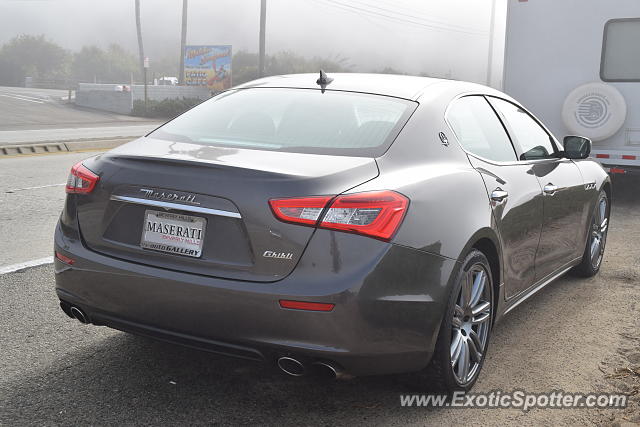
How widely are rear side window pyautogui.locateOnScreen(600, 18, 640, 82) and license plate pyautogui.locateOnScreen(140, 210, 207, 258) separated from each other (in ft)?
27.5

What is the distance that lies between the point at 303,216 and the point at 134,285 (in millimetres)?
800

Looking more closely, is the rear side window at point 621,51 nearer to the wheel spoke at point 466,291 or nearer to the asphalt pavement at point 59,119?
the wheel spoke at point 466,291

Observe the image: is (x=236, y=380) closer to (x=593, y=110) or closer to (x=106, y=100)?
(x=593, y=110)

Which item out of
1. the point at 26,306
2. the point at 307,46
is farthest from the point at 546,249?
the point at 307,46

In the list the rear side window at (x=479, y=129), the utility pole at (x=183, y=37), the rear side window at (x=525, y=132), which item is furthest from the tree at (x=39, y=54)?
the rear side window at (x=479, y=129)

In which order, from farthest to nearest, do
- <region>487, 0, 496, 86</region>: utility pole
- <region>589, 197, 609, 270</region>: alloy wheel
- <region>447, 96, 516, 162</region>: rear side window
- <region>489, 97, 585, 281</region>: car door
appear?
<region>487, 0, 496, 86</region>: utility pole, <region>589, 197, 609, 270</region>: alloy wheel, <region>489, 97, 585, 281</region>: car door, <region>447, 96, 516, 162</region>: rear side window

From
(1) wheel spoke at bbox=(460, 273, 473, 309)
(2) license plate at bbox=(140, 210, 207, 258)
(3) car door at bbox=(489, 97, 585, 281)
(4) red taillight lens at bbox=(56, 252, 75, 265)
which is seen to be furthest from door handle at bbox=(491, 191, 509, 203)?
(4) red taillight lens at bbox=(56, 252, 75, 265)

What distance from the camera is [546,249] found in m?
4.55

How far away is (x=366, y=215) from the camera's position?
9.64ft

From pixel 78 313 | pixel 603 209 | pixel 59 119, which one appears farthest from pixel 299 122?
pixel 59 119

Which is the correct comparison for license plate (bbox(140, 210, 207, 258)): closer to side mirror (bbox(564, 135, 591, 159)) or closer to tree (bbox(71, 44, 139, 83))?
side mirror (bbox(564, 135, 591, 159))

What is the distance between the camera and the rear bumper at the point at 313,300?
2.88 meters

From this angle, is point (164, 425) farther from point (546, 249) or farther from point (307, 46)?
point (307, 46)

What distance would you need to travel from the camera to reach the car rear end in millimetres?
2887
